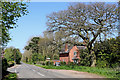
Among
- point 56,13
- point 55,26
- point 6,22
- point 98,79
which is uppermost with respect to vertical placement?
point 56,13

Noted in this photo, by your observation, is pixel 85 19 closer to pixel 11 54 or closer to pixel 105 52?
pixel 105 52

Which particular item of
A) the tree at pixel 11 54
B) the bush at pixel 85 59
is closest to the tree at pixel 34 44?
the tree at pixel 11 54

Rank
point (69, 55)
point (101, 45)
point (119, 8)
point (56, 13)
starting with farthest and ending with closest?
point (69, 55)
point (101, 45)
point (56, 13)
point (119, 8)

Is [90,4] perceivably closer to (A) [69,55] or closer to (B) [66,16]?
(B) [66,16]

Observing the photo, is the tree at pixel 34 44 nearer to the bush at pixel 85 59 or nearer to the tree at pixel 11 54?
the tree at pixel 11 54

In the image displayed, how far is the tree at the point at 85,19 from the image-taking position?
2723cm

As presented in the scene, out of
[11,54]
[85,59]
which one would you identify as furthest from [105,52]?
[11,54]

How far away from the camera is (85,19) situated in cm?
2816

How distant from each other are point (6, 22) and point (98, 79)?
9.84 metres

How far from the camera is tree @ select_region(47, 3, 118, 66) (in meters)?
27.2

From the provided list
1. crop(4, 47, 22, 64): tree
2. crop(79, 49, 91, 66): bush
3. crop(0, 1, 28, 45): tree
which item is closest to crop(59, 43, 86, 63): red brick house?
crop(79, 49, 91, 66): bush

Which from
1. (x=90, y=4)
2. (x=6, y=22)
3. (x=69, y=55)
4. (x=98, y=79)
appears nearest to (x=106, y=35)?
(x=90, y=4)

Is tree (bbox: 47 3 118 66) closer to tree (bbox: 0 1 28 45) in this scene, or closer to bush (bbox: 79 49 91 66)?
bush (bbox: 79 49 91 66)

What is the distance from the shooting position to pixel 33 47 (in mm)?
74938
